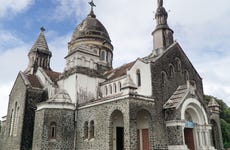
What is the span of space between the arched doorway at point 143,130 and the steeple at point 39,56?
19168 millimetres

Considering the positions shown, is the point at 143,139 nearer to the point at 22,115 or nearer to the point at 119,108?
the point at 119,108

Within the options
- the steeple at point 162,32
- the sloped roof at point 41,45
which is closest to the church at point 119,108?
the steeple at point 162,32

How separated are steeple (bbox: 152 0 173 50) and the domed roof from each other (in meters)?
10.00

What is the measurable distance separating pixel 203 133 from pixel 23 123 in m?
18.7

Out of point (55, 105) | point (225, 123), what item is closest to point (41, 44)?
point (55, 105)

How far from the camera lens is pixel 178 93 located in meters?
23.8

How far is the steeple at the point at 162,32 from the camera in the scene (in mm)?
28562

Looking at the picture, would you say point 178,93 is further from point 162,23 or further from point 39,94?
point 39,94

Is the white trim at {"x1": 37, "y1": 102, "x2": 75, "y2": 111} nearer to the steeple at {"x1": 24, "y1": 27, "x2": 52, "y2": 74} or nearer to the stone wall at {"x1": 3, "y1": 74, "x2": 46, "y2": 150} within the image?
the stone wall at {"x1": 3, "y1": 74, "x2": 46, "y2": 150}

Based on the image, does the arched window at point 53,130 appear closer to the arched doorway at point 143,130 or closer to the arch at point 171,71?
the arched doorway at point 143,130

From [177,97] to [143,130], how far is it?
4.53 m

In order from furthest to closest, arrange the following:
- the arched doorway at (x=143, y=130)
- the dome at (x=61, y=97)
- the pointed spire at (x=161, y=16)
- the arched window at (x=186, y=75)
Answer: the pointed spire at (x=161, y=16) → the arched window at (x=186, y=75) → the dome at (x=61, y=97) → the arched doorway at (x=143, y=130)

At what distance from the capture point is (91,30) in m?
36.7

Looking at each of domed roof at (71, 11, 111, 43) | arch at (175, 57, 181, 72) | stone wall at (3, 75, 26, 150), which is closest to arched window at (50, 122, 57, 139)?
stone wall at (3, 75, 26, 150)
